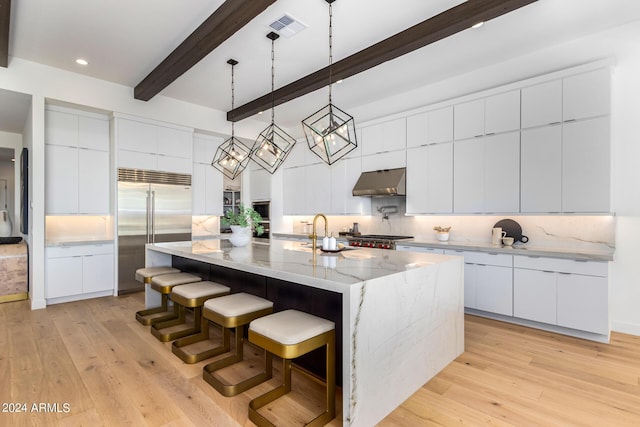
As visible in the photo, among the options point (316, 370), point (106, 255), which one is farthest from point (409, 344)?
point (106, 255)

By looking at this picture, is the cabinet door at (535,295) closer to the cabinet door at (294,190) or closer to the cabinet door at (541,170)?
the cabinet door at (541,170)

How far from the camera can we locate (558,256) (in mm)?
3367

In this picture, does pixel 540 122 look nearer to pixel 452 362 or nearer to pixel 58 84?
pixel 452 362

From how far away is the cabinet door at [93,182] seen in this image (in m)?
4.95

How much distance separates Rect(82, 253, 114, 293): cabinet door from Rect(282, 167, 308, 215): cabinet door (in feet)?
10.8

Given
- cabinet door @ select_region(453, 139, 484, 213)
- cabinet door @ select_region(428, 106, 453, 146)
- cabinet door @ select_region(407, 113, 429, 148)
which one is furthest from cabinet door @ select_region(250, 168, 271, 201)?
cabinet door @ select_region(453, 139, 484, 213)

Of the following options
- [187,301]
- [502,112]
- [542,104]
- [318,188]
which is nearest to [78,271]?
[187,301]

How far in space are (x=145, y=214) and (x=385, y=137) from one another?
158 inches

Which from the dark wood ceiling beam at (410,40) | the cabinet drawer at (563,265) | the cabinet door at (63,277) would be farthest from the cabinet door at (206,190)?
the cabinet drawer at (563,265)

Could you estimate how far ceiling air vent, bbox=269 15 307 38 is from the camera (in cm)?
315

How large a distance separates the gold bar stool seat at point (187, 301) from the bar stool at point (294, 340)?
1.02 meters

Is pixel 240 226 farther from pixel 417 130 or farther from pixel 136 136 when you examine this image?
pixel 417 130

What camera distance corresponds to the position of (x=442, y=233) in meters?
4.62

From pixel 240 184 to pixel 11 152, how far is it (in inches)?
183
